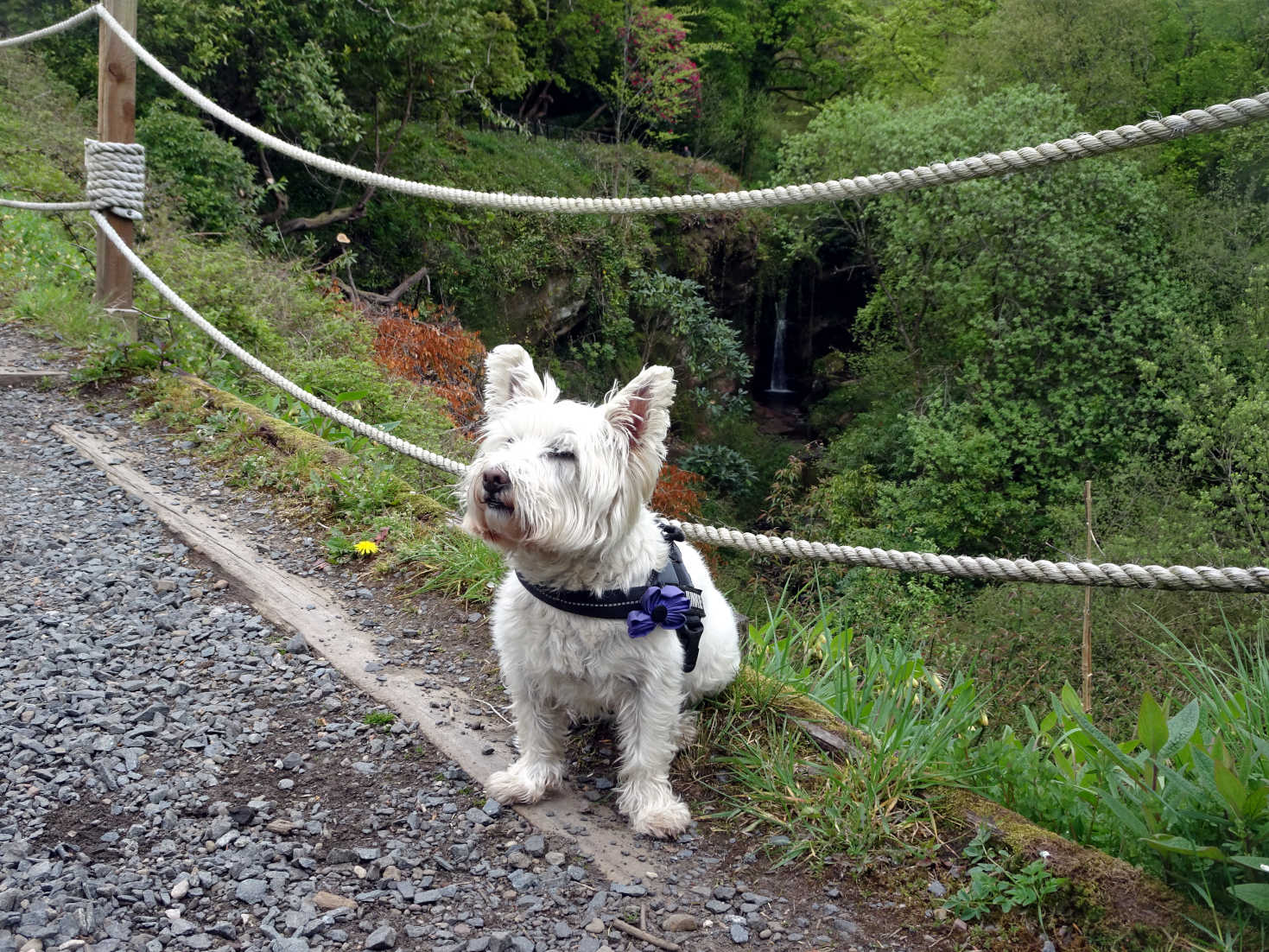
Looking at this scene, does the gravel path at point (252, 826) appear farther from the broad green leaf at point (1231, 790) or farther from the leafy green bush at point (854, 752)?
the broad green leaf at point (1231, 790)

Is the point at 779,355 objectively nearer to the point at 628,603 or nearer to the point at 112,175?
the point at 112,175

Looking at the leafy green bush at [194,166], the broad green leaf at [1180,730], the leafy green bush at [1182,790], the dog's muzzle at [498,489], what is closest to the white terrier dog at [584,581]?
the dog's muzzle at [498,489]

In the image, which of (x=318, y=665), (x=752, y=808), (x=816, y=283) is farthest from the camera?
(x=816, y=283)

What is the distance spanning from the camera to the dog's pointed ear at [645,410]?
106 inches

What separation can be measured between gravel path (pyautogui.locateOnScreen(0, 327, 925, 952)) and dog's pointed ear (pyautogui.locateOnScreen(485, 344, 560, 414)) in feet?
4.03

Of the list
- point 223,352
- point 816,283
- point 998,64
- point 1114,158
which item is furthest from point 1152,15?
point 223,352

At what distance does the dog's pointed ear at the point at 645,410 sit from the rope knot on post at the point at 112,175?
17.1ft

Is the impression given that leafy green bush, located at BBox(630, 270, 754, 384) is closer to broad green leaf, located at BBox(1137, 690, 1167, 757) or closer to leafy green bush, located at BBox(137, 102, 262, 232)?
leafy green bush, located at BBox(137, 102, 262, 232)

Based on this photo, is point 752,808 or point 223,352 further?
point 223,352

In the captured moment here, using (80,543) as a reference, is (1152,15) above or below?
above

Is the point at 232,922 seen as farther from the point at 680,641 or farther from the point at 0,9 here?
the point at 0,9

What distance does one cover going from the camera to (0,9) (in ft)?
53.1

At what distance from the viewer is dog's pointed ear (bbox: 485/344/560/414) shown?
2.86 metres

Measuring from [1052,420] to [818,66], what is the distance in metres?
20.9
